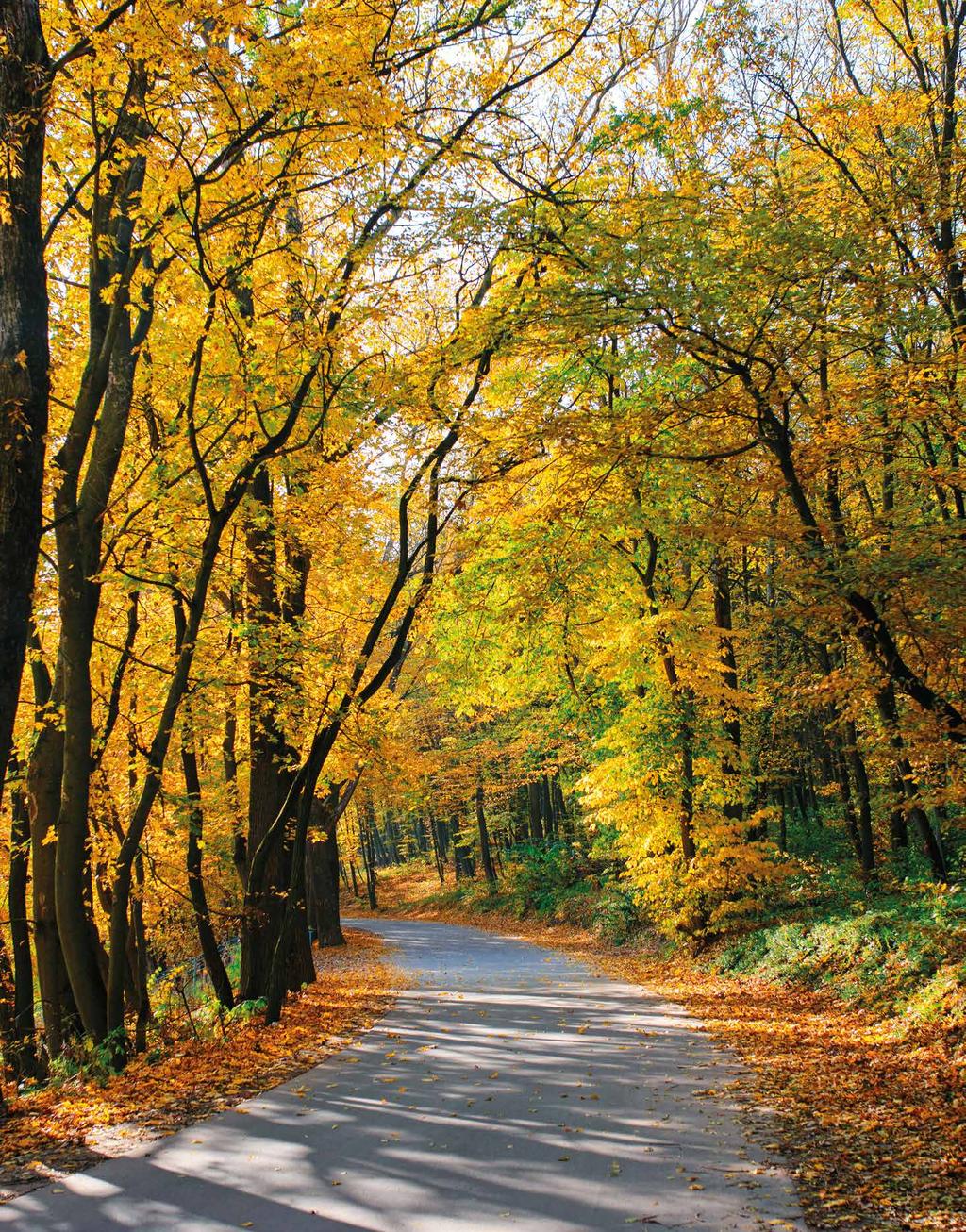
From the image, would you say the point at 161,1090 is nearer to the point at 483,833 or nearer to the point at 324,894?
the point at 324,894

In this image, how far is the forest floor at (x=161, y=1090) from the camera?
5.15m

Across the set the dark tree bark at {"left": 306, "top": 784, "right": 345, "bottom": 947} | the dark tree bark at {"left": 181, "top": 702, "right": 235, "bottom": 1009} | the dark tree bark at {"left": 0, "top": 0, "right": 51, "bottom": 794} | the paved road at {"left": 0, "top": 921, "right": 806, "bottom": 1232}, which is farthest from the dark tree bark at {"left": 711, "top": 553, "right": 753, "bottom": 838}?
the dark tree bark at {"left": 0, "top": 0, "right": 51, "bottom": 794}

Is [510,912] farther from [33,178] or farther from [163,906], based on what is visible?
[33,178]

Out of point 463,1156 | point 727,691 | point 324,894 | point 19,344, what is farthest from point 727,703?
point 324,894

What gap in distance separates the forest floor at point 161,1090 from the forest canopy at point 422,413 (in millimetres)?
832

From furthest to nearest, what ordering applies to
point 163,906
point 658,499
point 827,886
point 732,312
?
point 827,886 → point 163,906 → point 658,499 → point 732,312

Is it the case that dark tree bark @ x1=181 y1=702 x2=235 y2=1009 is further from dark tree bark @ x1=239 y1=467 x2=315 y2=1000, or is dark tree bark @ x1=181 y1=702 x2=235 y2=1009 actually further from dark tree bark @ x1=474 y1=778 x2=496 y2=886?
dark tree bark @ x1=474 y1=778 x2=496 y2=886

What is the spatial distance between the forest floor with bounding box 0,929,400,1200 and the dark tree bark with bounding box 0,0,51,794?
2.62m

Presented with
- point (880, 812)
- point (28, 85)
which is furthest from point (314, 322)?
point (880, 812)

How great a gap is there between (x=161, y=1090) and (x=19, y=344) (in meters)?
5.78

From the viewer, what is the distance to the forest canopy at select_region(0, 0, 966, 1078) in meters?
6.37

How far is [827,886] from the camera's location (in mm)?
13086

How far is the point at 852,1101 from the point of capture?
5.66 meters

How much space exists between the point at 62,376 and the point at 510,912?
24075 mm
